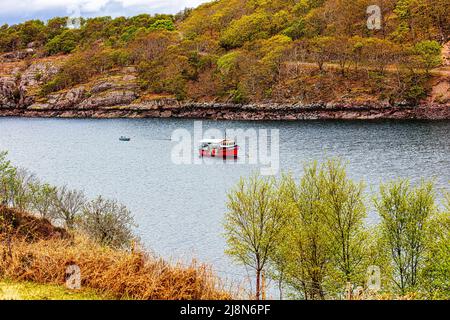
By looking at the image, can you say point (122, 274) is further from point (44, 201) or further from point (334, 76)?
point (334, 76)

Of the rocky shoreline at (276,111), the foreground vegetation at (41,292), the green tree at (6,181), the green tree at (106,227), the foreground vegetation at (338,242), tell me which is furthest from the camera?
the rocky shoreline at (276,111)

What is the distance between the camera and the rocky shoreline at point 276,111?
490ft

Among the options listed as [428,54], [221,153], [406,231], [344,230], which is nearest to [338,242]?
[344,230]

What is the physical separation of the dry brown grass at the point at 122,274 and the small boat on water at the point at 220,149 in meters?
84.7

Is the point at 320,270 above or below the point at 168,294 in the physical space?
below

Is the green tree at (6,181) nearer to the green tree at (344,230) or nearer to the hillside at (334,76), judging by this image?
the green tree at (344,230)

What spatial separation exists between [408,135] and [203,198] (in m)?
58.7

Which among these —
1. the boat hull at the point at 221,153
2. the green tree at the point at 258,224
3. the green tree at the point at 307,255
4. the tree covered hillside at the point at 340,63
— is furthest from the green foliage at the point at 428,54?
the green tree at the point at 258,224

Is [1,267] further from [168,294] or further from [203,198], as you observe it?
[203,198]

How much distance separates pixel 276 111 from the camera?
17062 cm

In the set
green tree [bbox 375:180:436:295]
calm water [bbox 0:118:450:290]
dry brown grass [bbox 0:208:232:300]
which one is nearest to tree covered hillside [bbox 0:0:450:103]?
calm water [bbox 0:118:450:290]

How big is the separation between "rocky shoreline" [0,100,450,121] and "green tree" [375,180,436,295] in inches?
4159

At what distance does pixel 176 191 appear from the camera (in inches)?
2948
